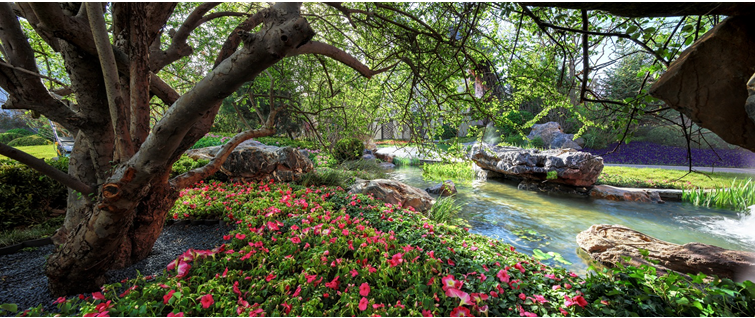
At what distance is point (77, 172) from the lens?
8.17 ft

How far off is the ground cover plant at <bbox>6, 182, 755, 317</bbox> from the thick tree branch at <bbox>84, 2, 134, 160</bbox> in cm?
95

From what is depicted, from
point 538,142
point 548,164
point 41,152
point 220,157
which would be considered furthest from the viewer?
point 538,142

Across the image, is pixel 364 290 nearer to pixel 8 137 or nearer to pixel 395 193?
pixel 395 193

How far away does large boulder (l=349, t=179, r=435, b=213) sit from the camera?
5320mm

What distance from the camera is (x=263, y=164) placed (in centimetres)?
569

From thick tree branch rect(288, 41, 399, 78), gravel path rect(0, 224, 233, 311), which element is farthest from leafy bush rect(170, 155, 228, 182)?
thick tree branch rect(288, 41, 399, 78)

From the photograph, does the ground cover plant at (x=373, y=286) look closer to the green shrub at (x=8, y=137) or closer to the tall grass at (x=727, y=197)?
the tall grass at (x=727, y=197)

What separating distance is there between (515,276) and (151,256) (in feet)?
11.3

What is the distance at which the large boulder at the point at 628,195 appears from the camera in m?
7.43

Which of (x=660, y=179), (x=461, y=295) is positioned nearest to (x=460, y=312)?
(x=461, y=295)

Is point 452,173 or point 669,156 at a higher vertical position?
point 669,156

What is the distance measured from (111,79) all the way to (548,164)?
959 centimetres

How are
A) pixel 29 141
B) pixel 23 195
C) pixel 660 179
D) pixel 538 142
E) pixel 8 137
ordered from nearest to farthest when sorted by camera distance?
pixel 23 195 < pixel 660 179 < pixel 29 141 < pixel 8 137 < pixel 538 142

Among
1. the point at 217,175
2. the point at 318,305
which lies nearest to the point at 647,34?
the point at 318,305
